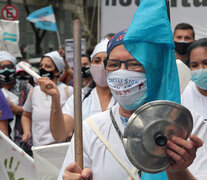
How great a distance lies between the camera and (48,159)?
316 cm

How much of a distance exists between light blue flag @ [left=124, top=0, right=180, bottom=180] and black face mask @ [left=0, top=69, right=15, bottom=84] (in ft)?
12.6

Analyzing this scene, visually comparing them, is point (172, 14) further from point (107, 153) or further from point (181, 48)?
point (107, 153)

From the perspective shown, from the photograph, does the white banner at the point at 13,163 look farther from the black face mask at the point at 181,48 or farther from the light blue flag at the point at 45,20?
the light blue flag at the point at 45,20

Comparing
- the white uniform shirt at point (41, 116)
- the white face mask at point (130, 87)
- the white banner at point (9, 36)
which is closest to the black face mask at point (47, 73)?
the white uniform shirt at point (41, 116)

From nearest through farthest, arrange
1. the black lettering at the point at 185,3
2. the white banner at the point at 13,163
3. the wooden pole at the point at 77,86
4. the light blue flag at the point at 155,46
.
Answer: the wooden pole at the point at 77,86, the light blue flag at the point at 155,46, the white banner at the point at 13,163, the black lettering at the point at 185,3

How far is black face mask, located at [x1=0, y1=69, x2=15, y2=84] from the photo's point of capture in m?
5.45

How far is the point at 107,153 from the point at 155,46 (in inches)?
23.9

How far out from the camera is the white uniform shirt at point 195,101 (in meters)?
3.40

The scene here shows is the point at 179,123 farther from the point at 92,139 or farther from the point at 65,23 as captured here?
the point at 65,23

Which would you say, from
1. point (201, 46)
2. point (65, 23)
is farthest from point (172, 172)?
point (65, 23)

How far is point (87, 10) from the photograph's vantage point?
18.2 metres

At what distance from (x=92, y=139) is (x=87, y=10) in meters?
16.7

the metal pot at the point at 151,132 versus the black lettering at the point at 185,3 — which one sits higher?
the black lettering at the point at 185,3

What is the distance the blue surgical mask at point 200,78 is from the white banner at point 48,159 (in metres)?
1.35
